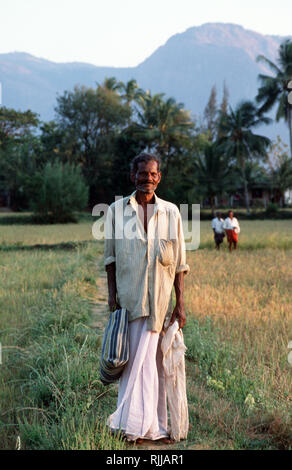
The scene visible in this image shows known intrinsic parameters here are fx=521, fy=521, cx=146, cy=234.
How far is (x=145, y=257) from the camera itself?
2.95 meters

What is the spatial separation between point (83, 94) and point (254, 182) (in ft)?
53.7

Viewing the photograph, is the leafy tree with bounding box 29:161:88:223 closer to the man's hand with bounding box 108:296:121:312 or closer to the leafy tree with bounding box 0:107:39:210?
the leafy tree with bounding box 0:107:39:210

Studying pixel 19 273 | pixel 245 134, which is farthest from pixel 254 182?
pixel 19 273

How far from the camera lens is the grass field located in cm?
303

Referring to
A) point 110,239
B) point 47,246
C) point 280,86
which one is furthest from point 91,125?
point 110,239

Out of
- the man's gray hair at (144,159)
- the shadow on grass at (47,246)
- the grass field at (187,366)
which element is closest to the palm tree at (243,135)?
the shadow on grass at (47,246)

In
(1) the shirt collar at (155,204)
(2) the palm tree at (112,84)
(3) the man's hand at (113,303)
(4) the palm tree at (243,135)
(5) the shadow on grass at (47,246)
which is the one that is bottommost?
(5) the shadow on grass at (47,246)

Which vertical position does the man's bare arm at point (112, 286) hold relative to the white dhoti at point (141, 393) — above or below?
above

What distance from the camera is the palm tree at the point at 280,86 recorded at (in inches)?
1436

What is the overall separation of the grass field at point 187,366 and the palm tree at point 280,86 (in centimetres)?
3000

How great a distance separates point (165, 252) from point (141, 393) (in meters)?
0.79

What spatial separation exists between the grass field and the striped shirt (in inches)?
27.0

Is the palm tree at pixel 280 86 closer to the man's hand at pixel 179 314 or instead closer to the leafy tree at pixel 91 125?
the leafy tree at pixel 91 125

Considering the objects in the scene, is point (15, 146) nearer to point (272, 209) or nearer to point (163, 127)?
point (163, 127)
